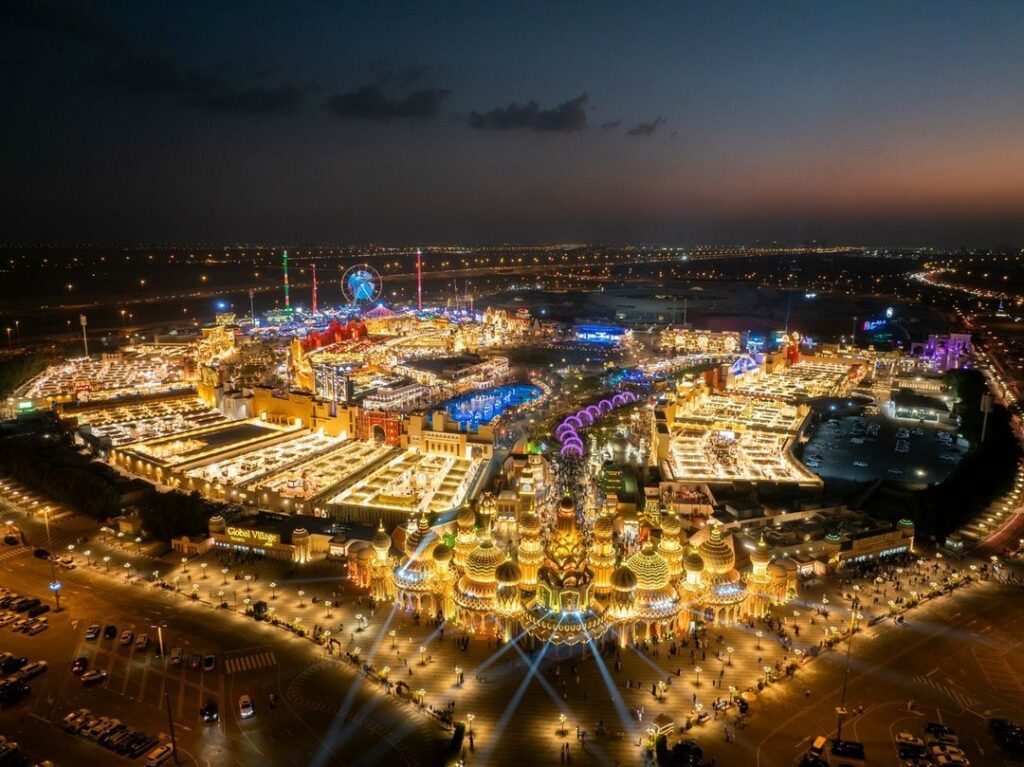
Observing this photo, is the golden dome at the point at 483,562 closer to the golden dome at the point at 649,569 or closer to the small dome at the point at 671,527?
the golden dome at the point at 649,569

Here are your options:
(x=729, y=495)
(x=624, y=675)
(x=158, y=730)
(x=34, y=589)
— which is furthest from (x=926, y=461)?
(x=34, y=589)

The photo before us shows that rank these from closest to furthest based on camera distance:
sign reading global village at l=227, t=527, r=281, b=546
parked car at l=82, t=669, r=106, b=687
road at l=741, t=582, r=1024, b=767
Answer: road at l=741, t=582, r=1024, b=767 < parked car at l=82, t=669, r=106, b=687 < sign reading global village at l=227, t=527, r=281, b=546

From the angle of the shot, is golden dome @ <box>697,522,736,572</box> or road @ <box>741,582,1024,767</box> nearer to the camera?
road @ <box>741,582,1024,767</box>

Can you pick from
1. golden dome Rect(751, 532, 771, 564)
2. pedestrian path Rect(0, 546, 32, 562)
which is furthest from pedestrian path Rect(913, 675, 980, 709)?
pedestrian path Rect(0, 546, 32, 562)

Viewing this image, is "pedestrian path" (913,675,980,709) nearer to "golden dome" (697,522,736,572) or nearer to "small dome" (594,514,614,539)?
"golden dome" (697,522,736,572)

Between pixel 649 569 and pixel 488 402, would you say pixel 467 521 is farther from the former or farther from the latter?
pixel 488 402

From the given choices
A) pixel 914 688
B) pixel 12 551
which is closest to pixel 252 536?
pixel 12 551
